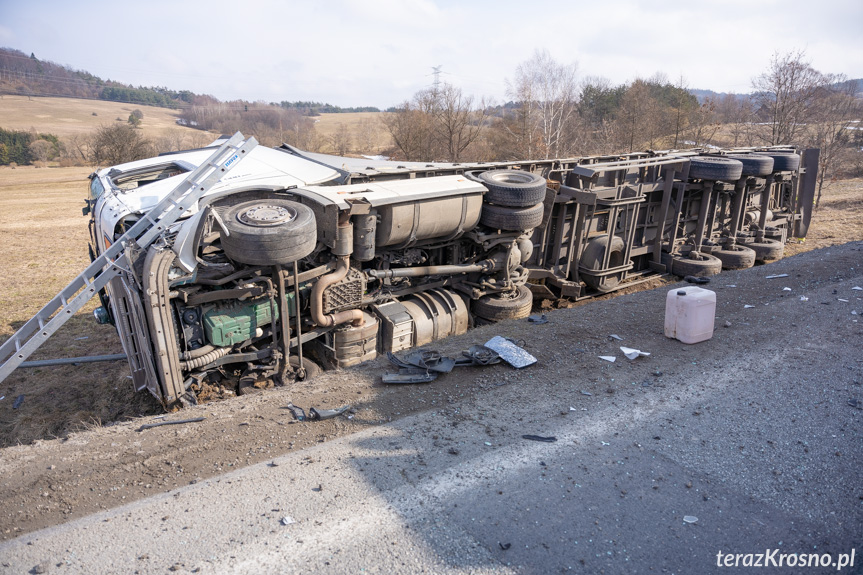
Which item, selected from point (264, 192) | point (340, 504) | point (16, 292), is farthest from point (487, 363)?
point (16, 292)

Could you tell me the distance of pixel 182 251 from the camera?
5016 mm

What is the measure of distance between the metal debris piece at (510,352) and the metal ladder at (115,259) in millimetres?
3426

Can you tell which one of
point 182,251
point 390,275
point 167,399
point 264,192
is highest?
point 264,192

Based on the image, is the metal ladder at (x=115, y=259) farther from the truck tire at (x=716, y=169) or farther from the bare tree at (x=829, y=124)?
the bare tree at (x=829, y=124)

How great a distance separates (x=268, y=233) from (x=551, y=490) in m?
3.38

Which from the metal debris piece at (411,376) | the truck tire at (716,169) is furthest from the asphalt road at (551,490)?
the truck tire at (716,169)

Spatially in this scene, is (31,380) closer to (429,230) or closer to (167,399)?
(167,399)

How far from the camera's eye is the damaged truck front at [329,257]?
5219 mm

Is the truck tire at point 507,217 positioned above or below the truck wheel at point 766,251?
above

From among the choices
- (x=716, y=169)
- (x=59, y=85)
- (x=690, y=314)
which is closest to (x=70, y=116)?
(x=59, y=85)

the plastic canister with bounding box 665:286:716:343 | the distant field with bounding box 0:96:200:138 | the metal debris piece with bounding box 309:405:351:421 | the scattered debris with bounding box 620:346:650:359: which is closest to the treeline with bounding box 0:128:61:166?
the distant field with bounding box 0:96:200:138

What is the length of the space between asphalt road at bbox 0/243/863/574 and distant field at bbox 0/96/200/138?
4144 centimetres

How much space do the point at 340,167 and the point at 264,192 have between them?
1.34 metres

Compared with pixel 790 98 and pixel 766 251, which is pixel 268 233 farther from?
pixel 790 98
